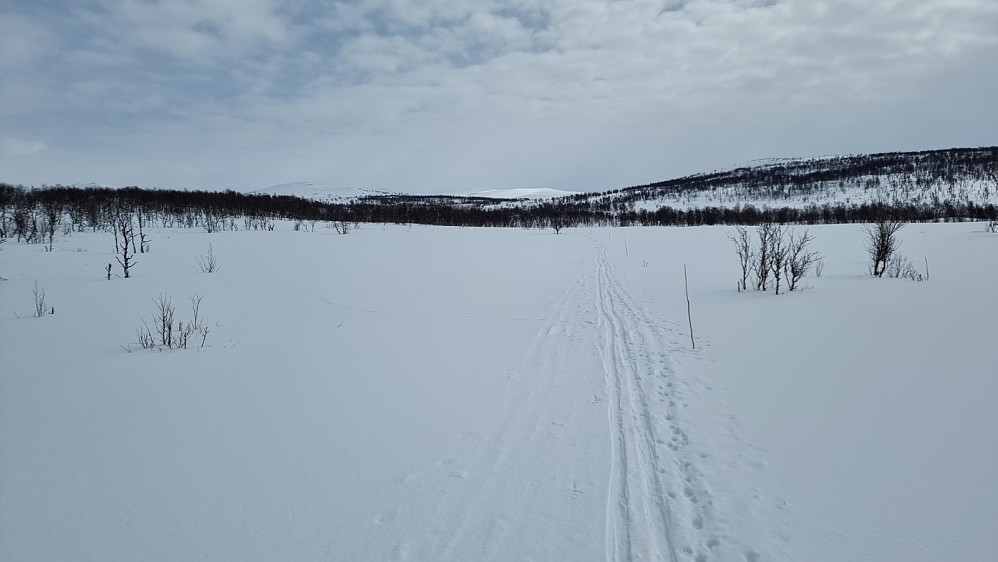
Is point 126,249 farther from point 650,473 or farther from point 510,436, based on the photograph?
point 650,473

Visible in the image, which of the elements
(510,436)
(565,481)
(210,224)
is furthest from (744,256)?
(210,224)

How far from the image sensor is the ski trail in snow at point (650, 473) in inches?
103

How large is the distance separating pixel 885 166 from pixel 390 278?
195 meters

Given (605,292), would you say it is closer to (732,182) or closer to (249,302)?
(249,302)

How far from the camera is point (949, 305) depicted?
7602 mm

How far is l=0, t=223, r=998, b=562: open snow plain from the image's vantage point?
2594 mm

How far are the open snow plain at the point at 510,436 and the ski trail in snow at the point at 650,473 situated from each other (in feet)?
0.06

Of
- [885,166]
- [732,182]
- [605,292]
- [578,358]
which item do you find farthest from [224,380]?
[885,166]

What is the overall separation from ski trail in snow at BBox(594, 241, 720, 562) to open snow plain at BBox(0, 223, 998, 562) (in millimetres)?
20

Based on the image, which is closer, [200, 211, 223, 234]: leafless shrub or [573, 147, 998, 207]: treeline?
[200, 211, 223, 234]: leafless shrub

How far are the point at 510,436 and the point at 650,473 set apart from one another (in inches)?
48.6

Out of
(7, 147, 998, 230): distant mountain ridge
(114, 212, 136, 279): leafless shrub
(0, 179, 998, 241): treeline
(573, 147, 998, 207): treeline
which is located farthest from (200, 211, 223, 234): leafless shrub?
(573, 147, 998, 207): treeline

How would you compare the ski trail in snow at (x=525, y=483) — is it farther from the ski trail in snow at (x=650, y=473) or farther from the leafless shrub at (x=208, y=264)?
the leafless shrub at (x=208, y=264)

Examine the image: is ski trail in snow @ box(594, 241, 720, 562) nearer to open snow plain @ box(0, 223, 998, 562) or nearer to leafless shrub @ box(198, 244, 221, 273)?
open snow plain @ box(0, 223, 998, 562)
